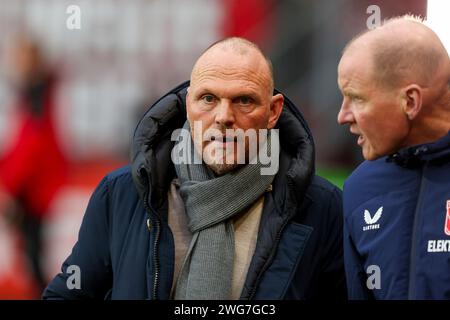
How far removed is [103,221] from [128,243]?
11 centimetres

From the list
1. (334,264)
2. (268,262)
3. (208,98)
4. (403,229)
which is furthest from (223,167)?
(403,229)

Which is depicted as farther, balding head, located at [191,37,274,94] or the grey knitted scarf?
balding head, located at [191,37,274,94]

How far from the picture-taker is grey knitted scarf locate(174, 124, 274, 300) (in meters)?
2.64

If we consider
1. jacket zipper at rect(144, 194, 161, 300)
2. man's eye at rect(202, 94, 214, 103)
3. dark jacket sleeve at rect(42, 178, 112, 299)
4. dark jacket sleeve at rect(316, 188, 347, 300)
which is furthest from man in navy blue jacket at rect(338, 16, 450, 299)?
dark jacket sleeve at rect(42, 178, 112, 299)

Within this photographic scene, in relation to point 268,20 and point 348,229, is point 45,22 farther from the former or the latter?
point 348,229

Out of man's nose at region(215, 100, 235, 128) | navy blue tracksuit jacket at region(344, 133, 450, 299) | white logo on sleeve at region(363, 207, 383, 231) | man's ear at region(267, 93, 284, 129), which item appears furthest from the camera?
man's ear at region(267, 93, 284, 129)

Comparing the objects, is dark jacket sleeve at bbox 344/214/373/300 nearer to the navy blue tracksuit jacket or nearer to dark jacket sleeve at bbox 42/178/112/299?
the navy blue tracksuit jacket

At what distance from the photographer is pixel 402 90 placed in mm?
2561

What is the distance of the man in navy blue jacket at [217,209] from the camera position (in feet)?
8.77

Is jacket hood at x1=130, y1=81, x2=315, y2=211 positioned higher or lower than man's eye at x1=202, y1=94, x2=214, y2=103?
lower

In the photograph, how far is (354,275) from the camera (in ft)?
8.63

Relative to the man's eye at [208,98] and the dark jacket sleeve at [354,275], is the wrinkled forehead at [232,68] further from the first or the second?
the dark jacket sleeve at [354,275]

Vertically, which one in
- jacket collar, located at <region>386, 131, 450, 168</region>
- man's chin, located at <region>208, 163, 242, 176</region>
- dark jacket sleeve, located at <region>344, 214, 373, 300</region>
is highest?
jacket collar, located at <region>386, 131, 450, 168</region>
